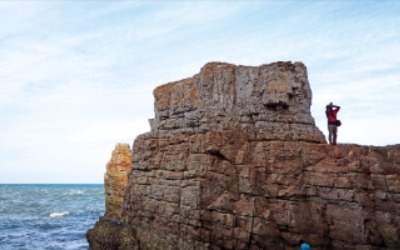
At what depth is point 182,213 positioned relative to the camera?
20266 mm

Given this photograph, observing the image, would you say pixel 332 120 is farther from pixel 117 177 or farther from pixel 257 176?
pixel 117 177

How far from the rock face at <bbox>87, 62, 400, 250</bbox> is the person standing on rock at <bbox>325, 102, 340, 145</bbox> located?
0.95 metres

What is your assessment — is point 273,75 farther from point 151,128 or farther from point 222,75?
point 151,128

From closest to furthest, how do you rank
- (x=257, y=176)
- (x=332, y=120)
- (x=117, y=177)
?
1. (x=257, y=176)
2. (x=332, y=120)
3. (x=117, y=177)

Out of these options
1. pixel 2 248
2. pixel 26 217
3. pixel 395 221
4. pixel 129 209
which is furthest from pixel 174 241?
pixel 26 217

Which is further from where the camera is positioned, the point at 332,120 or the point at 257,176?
the point at 332,120

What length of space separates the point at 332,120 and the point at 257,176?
543 centimetres

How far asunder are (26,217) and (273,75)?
46703 millimetres

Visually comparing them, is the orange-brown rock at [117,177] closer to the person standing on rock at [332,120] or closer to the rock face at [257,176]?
the rock face at [257,176]

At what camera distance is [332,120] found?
21531mm

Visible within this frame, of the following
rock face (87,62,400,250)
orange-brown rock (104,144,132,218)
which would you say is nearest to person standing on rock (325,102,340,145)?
rock face (87,62,400,250)

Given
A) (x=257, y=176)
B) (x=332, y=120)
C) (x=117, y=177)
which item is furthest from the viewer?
(x=117, y=177)

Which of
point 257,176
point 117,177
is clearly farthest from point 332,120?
point 117,177

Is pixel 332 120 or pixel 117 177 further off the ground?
pixel 332 120
